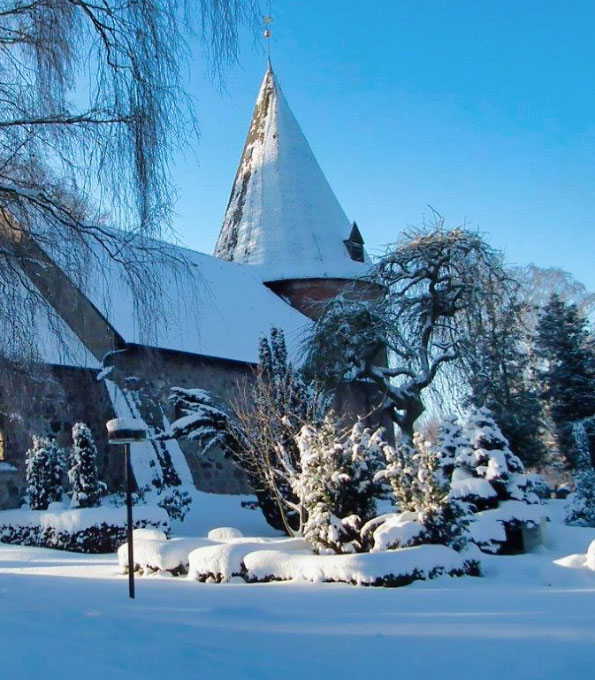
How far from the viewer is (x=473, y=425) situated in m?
13.0

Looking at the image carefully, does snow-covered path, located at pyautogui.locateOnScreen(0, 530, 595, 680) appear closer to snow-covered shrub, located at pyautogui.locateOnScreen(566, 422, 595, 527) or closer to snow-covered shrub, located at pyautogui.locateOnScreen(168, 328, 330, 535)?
snow-covered shrub, located at pyautogui.locateOnScreen(168, 328, 330, 535)

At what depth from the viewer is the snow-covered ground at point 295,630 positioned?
4.06 m

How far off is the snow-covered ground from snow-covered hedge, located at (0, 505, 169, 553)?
402 cm

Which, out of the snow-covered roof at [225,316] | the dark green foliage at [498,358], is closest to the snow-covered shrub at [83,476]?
the snow-covered roof at [225,316]

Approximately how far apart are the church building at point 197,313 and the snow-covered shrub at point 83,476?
0.90m

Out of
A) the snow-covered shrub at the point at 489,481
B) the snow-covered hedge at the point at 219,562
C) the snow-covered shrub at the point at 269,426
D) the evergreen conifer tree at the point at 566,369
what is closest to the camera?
the snow-covered hedge at the point at 219,562

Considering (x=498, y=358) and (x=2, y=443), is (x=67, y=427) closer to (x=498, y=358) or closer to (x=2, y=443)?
(x=2, y=443)

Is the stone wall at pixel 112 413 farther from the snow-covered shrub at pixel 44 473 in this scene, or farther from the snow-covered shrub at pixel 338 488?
the snow-covered shrub at pixel 338 488

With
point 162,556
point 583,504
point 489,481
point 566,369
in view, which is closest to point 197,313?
point 162,556

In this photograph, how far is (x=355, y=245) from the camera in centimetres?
2605

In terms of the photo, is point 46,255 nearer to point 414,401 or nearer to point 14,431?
point 14,431

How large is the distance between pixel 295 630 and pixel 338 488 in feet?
13.8

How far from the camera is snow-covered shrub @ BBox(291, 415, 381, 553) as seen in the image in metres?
9.15

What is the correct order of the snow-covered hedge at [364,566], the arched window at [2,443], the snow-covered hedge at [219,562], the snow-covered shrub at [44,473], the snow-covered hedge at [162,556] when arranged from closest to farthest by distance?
the snow-covered hedge at [364,566] → the snow-covered hedge at [219,562] → the snow-covered hedge at [162,556] → the snow-covered shrub at [44,473] → the arched window at [2,443]
